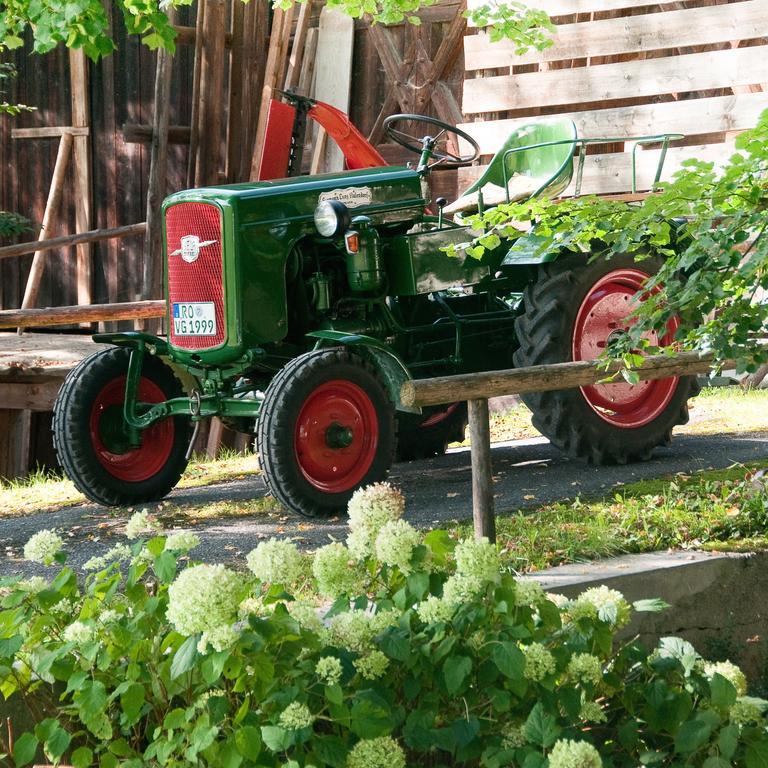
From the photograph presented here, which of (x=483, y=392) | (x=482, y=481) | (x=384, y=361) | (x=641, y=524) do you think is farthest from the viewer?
(x=384, y=361)

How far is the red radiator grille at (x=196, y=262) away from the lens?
5809mm

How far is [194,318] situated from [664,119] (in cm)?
483

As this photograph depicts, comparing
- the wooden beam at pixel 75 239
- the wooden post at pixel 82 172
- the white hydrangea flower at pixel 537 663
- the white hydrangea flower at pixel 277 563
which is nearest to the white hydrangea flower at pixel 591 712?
the white hydrangea flower at pixel 537 663

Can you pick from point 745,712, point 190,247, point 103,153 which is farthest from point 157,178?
point 745,712

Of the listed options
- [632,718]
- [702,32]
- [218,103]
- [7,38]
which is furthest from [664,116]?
[632,718]

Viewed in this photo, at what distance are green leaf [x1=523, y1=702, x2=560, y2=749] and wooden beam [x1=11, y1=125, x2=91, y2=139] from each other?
37.2ft

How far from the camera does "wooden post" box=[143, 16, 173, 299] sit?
36.8ft

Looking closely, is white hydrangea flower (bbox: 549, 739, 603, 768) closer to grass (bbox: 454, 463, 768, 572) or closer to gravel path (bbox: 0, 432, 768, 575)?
grass (bbox: 454, 463, 768, 572)

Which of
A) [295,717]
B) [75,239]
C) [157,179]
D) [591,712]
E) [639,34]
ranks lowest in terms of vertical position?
[591,712]

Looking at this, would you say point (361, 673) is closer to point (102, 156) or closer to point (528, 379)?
point (528, 379)

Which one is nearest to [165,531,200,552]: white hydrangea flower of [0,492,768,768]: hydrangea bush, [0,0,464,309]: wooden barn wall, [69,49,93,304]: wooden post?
[0,492,768,768]: hydrangea bush

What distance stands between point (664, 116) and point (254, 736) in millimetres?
7795

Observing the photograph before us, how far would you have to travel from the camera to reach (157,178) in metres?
11.3

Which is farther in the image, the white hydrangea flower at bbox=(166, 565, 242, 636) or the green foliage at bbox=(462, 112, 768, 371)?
the green foliage at bbox=(462, 112, 768, 371)
